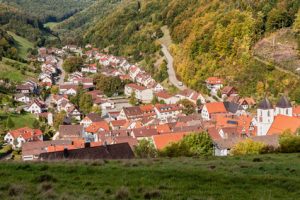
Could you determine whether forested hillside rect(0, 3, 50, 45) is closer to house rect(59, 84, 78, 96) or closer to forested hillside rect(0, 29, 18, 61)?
forested hillside rect(0, 29, 18, 61)

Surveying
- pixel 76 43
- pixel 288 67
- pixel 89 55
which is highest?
pixel 76 43

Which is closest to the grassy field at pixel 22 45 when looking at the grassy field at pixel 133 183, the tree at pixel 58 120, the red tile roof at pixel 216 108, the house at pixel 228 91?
the tree at pixel 58 120

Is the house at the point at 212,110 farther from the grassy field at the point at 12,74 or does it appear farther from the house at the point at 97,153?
the grassy field at the point at 12,74

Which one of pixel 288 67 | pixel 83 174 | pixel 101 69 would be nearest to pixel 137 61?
pixel 101 69

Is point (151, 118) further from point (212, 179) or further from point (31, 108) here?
point (212, 179)

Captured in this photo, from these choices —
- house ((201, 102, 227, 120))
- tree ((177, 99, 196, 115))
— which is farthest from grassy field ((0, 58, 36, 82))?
house ((201, 102, 227, 120))
